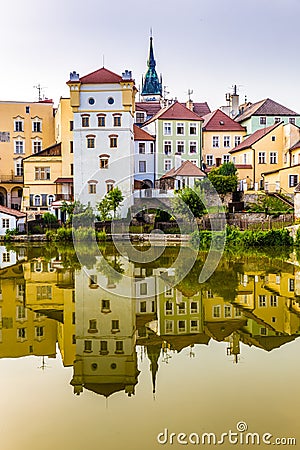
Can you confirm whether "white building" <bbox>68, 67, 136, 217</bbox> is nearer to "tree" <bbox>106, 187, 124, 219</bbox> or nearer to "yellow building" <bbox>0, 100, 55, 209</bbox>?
"tree" <bbox>106, 187, 124, 219</bbox>

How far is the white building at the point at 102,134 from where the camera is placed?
37062 mm

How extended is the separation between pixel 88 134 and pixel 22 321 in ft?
89.6

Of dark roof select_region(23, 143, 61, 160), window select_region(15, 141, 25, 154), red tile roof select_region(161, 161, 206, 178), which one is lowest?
red tile roof select_region(161, 161, 206, 178)

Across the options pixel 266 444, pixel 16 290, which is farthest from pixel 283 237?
pixel 266 444

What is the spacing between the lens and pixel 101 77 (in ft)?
122

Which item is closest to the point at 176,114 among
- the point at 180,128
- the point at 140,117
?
the point at 180,128

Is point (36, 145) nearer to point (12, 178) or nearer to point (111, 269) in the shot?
point (12, 178)

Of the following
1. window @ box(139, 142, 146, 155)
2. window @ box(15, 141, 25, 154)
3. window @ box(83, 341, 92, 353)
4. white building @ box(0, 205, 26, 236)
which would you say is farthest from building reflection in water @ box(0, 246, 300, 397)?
window @ box(15, 141, 25, 154)

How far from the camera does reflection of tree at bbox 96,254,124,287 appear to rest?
1733 cm

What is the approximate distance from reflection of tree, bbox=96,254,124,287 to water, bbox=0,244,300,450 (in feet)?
0.67

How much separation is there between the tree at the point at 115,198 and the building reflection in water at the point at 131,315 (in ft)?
47.1

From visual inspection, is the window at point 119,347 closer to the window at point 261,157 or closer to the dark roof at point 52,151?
the window at point 261,157

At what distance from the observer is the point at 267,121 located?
41.8 meters

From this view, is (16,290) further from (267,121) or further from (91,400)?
(267,121)
